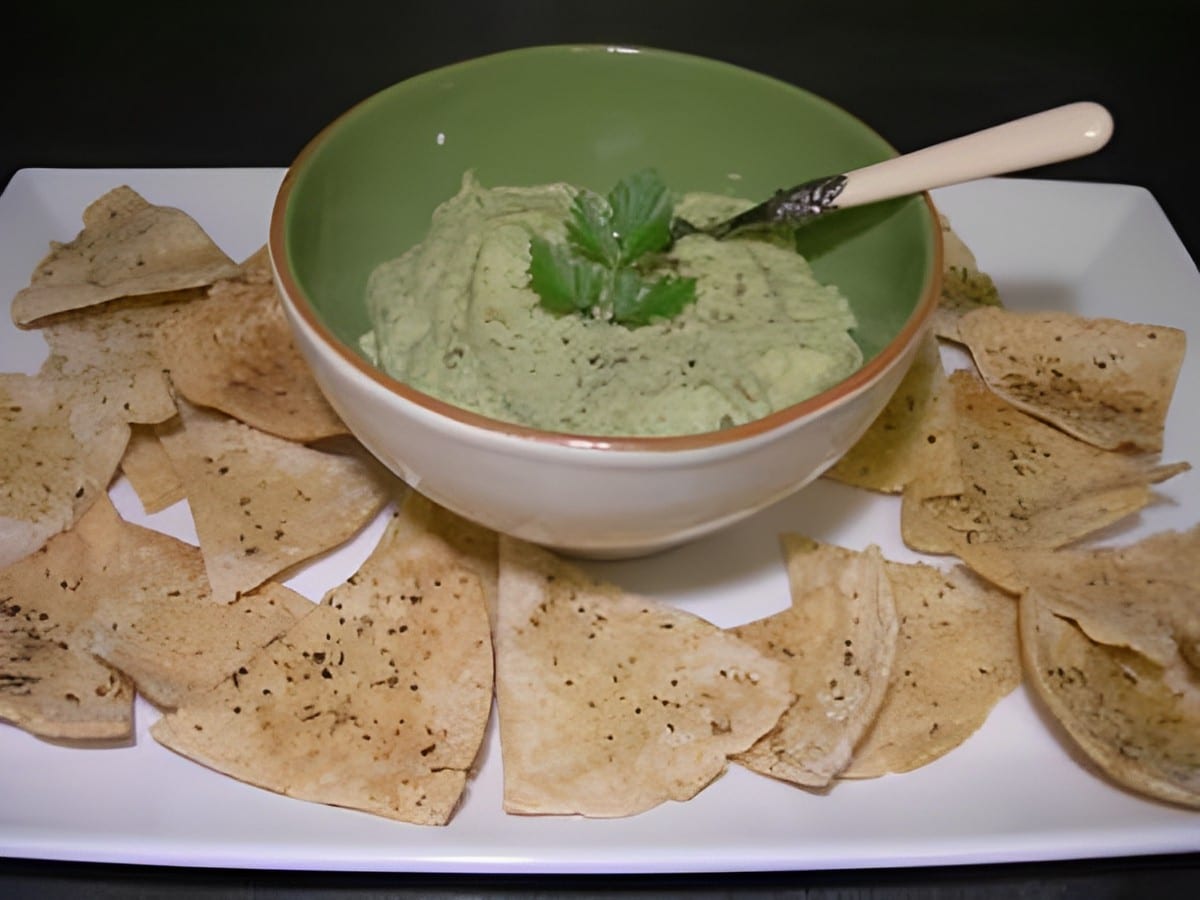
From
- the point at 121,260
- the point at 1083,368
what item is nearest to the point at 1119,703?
the point at 1083,368

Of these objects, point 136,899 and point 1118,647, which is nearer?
point 136,899

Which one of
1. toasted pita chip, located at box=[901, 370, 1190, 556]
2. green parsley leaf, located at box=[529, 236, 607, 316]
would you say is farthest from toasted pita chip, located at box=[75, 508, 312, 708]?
toasted pita chip, located at box=[901, 370, 1190, 556]

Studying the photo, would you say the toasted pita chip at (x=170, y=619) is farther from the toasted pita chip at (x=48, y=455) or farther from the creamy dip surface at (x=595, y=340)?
the creamy dip surface at (x=595, y=340)

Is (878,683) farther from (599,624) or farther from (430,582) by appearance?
(430,582)

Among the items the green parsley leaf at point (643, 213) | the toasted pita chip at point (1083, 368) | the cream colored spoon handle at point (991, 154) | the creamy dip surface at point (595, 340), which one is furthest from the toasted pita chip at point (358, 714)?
the toasted pita chip at point (1083, 368)

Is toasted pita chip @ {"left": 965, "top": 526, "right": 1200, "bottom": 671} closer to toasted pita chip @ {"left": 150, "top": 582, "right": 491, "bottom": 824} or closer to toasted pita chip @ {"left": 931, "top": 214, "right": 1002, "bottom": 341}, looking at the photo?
toasted pita chip @ {"left": 931, "top": 214, "right": 1002, "bottom": 341}

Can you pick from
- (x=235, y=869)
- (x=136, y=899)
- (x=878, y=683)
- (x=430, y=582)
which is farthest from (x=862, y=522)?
(x=136, y=899)
